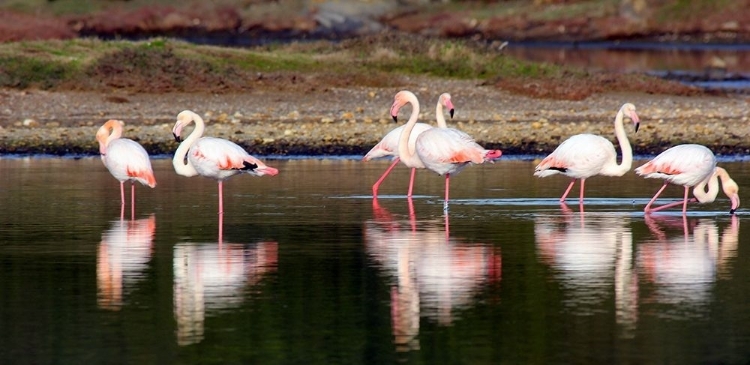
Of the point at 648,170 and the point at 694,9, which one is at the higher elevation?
the point at 694,9

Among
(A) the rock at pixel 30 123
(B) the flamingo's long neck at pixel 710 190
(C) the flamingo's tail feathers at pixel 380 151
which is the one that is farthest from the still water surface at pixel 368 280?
(A) the rock at pixel 30 123

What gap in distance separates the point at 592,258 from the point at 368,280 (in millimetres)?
2001

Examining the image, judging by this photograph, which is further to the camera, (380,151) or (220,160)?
(380,151)

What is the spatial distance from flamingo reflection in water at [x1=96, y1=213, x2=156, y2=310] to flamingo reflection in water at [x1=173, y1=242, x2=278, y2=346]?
0.30 m

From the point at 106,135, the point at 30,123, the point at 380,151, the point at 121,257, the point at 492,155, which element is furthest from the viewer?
the point at 30,123

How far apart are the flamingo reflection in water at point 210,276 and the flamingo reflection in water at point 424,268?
35.4 inches

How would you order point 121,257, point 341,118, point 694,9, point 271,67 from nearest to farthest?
point 121,257 → point 341,118 → point 271,67 → point 694,9

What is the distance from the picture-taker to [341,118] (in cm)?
2742

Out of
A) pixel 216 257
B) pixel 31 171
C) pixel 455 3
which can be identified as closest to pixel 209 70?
pixel 31 171

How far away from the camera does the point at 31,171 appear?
19.7 m

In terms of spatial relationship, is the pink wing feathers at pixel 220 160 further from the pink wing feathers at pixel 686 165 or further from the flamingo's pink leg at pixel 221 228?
the pink wing feathers at pixel 686 165

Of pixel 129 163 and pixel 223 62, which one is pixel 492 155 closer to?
pixel 129 163

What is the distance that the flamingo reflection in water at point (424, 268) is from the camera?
8.83m

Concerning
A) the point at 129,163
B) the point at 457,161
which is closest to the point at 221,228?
the point at 129,163
